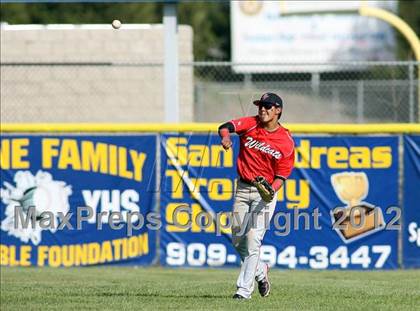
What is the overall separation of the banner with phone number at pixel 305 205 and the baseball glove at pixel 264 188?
4.13 m

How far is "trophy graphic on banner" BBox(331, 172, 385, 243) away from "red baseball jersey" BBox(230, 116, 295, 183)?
4.10m

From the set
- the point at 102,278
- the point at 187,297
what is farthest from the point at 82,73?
the point at 187,297

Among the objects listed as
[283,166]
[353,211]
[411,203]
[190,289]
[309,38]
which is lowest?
[190,289]

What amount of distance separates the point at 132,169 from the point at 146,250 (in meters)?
1.10

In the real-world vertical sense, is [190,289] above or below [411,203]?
below

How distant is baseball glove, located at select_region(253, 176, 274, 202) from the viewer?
9.85 metres

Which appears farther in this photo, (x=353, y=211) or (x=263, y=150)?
(x=353, y=211)

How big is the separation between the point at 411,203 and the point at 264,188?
474 centimetres

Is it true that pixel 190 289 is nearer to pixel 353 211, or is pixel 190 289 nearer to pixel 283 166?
pixel 283 166

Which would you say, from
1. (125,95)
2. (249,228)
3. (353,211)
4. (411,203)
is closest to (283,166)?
(249,228)

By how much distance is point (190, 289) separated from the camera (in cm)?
1109

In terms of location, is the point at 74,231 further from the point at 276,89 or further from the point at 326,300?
the point at 276,89

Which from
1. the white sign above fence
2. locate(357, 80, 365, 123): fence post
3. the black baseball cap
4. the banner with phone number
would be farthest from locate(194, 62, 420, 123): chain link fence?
the black baseball cap

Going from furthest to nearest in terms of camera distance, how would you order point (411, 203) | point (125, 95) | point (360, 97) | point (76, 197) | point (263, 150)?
1. point (125, 95)
2. point (360, 97)
3. point (76, 197)
4. point (411, 203)
5. point (263, 150)
